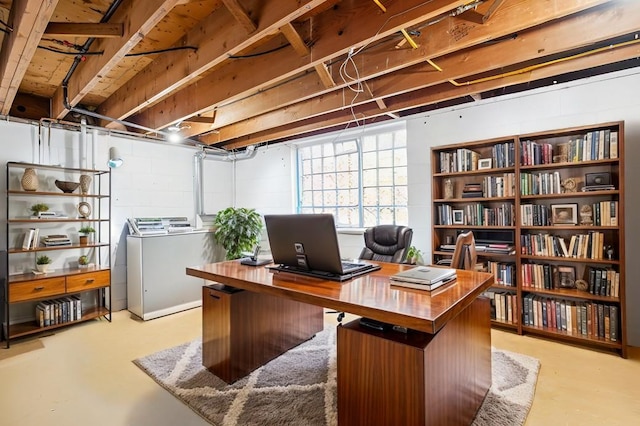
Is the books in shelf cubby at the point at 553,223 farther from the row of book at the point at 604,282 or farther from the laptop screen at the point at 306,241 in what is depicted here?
the laptop screen at the point at 306,241

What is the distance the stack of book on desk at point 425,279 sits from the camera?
1.61 m

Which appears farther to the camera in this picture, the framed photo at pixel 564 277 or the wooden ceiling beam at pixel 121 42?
the framed photo at pixel 564 277

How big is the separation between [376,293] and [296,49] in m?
1.66

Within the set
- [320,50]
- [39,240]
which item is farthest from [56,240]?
[320,50]

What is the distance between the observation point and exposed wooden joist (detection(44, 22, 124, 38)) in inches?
75.8

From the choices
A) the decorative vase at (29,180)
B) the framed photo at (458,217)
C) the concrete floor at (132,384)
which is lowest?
the concrete floor at (132,384)

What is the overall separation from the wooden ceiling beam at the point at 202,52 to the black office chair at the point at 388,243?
1.93m

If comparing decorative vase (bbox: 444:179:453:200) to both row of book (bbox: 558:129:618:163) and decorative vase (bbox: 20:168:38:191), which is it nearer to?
row of book (bbox: 558:129:618:163)

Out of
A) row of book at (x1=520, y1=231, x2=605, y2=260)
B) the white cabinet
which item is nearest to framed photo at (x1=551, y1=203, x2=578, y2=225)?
row of book at (x1=520, y1=231, x2=605, y2=260)

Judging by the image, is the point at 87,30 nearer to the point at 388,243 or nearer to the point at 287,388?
the point at 287,388

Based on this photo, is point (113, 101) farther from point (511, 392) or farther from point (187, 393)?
point (511, 392)

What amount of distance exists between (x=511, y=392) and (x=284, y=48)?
9.04 ft

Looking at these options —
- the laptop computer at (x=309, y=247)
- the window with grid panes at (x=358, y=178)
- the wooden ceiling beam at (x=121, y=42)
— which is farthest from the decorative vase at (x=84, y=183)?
the laptop computer at (x=309, y=247)

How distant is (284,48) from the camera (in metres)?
2.36
